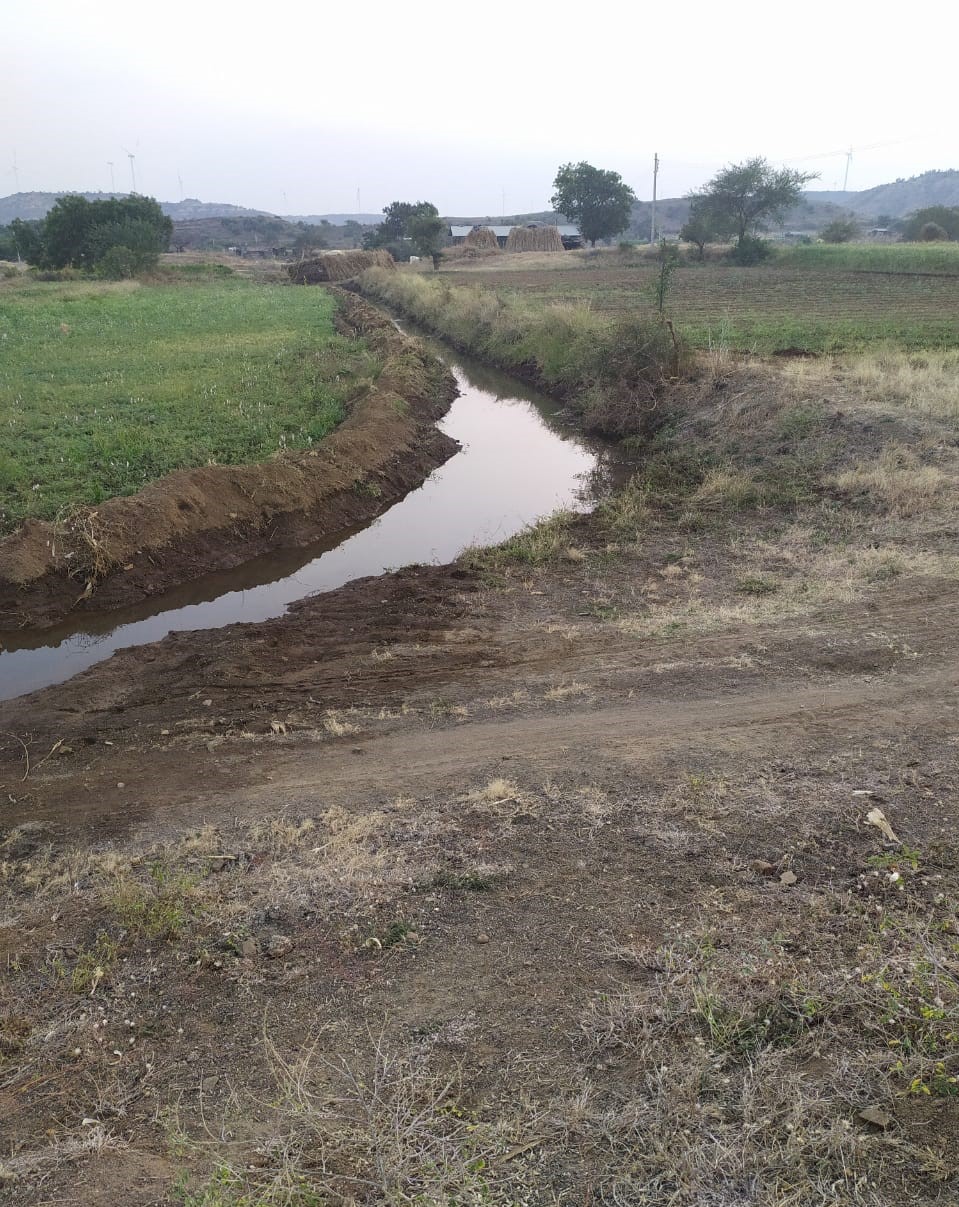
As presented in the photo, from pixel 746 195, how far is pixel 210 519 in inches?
2510

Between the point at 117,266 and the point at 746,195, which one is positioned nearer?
the point at 117,266

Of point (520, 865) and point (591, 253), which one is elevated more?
point (591, 253)

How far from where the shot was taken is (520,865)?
5.43 m

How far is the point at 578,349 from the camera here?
2181 centimetres

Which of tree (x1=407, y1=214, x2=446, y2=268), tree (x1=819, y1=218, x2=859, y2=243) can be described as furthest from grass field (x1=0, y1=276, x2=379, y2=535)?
tree (x1=819, y1=218, x2=859, y2=243)

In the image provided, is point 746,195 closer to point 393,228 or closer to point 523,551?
point 393,228

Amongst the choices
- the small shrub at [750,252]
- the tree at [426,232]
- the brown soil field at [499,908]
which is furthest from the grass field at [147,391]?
the tree at [426,232]

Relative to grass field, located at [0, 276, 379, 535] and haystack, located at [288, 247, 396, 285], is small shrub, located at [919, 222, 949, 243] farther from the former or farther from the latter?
grass field, located at [0, 276, 379, 535]

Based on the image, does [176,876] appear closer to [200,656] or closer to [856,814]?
[200,656]

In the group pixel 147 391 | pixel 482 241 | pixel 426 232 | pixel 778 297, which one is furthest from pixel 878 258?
pixel 147 391

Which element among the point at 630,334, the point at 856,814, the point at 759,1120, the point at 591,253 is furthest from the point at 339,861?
the point at 591,253

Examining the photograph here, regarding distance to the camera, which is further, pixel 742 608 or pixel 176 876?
pixel 742 608

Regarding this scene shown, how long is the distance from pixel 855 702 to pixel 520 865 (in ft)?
12.6

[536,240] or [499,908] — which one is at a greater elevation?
[536,240]
